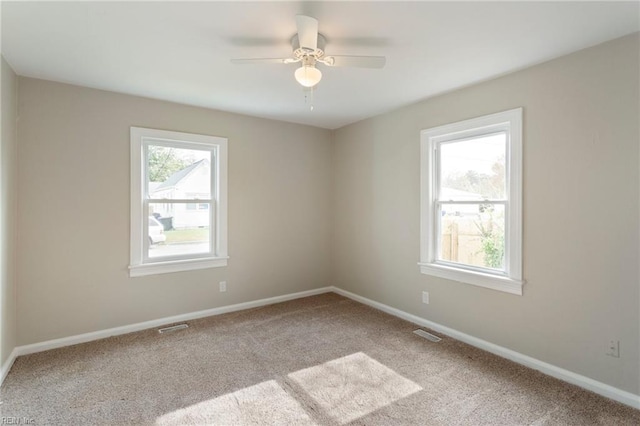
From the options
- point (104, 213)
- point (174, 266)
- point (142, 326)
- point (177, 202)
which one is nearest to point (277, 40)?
point (177, 202)

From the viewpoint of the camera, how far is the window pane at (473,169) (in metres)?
2.94

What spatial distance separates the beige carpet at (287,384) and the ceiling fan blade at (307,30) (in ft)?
7.57

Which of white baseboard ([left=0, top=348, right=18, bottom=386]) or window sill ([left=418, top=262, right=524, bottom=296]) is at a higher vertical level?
window sill ([left=418, top=262, right=524, bottom=296])

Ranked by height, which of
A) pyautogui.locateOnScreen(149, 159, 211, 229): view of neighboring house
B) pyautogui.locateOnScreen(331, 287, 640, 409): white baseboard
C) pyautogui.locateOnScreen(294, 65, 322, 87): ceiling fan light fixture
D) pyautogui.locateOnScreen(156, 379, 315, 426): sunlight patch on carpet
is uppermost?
pyautogui.locateOnScreen(294, 65, 322, 87): ceiling fan light fixture

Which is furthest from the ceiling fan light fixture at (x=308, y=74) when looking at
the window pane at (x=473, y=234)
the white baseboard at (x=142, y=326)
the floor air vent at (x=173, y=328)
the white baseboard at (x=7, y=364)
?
the white baseboard at (x=7, y=364)

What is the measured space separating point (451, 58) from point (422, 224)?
66.7 inches

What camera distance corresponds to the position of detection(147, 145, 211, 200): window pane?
3.54 m

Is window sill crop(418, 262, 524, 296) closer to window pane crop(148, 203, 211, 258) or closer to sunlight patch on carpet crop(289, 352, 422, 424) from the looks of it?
sunlight patch on carpet crop(289, 352, 422, 424)

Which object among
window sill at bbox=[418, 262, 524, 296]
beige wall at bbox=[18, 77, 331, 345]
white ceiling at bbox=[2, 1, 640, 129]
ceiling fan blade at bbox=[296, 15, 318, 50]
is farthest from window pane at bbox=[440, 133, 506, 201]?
beige wall at bbox=[18, 77, 331, 345]

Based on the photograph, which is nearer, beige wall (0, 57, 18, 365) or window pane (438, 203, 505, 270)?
beige wall (0, 57, 18, 365)

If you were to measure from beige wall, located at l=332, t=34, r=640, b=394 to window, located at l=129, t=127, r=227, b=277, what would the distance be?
251 cm

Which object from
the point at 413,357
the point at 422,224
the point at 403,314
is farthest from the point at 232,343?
the point at 422,224

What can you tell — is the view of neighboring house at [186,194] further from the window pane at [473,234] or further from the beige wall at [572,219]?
the window pane at [473,234]

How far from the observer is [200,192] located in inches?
152
